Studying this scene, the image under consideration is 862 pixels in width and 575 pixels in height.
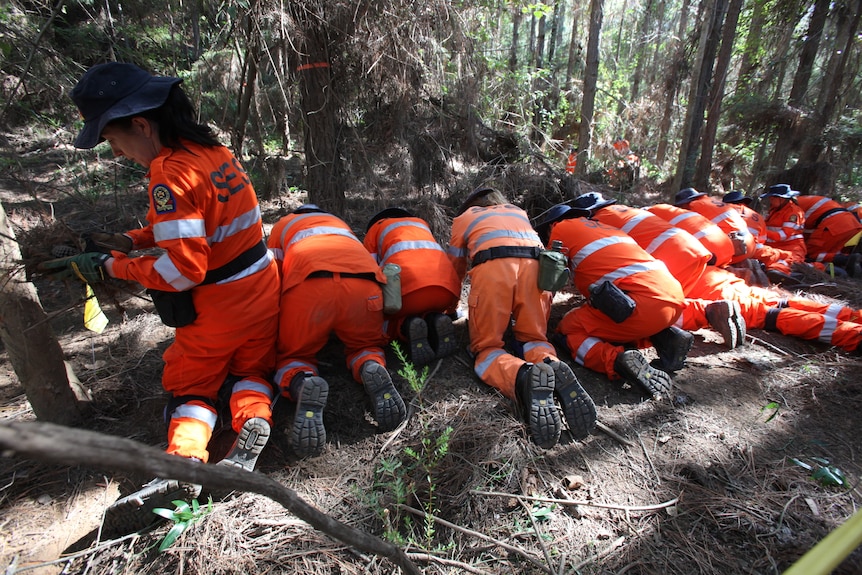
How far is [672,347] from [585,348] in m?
0.67

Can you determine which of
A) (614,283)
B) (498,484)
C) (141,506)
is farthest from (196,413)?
(614,283)

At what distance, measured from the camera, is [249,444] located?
2.37 m

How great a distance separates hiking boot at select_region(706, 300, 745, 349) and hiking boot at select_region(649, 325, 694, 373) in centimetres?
64

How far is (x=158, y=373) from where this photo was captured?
3346mm

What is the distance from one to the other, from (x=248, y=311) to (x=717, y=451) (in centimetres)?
307

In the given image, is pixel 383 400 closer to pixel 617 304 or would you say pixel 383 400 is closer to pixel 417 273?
pixel 417 273

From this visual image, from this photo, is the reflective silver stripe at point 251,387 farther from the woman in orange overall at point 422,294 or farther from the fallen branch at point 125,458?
the fallen branch at point 125,458

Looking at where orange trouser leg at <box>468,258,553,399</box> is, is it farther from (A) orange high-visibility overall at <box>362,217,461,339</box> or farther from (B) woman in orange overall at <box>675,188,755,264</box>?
(B) woman in orange overall at <box>675,188,755,264</box>

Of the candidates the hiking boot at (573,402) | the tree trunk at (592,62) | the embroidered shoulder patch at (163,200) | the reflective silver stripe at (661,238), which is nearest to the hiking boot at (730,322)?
the reflective silver stripe at (661,238)

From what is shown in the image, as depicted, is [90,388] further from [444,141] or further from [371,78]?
[444,141]

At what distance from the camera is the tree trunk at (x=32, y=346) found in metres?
2.38

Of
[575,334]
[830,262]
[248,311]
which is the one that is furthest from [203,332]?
[830,262]

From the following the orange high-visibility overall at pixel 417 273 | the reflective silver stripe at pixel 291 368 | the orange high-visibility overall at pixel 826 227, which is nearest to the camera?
the reflective silver stripe at pixel 291 368

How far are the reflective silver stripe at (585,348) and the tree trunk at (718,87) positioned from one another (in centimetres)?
565
